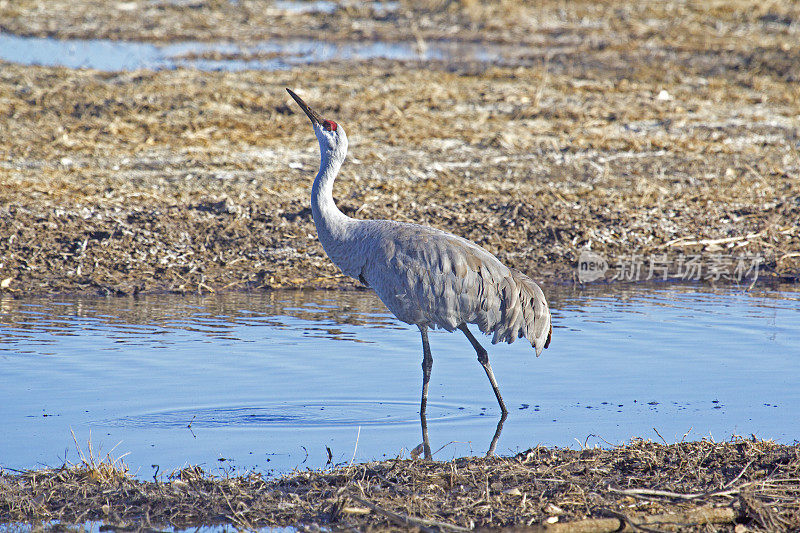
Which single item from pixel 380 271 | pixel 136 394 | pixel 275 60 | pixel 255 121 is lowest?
pixel 136 394

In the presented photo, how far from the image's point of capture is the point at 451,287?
6.37 meters

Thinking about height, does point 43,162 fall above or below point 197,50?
below

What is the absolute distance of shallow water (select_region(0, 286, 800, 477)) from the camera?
5.91 m

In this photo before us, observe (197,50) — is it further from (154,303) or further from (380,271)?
(380,271)

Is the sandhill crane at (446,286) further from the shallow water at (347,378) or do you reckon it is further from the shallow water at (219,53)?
the shallow water at (219,53)

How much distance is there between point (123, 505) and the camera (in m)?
4.62

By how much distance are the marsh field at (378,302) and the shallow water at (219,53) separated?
278 mm

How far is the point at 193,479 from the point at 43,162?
8.24 metres

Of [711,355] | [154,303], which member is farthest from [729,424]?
[154,303]

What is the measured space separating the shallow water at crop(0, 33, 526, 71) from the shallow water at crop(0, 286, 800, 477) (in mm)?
11073

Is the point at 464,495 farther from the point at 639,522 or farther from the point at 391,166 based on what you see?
the point at 391,166

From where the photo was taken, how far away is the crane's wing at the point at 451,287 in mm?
6383

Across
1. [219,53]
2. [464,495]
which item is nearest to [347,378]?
[464,495]

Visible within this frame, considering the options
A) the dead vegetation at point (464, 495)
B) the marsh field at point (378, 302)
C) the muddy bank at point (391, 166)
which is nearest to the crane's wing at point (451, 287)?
the marsh field at point (378, 302)
